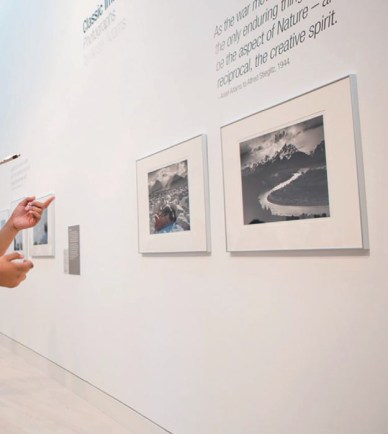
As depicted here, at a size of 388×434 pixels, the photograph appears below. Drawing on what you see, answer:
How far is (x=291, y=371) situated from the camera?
2.77 metres

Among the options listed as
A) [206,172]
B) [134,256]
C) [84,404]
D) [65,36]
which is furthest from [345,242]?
[65,36]

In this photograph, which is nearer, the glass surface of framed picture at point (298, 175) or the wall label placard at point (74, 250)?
the glass surface of framed picture at point (298, 175)

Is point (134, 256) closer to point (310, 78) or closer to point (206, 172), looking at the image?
point (206, 172)

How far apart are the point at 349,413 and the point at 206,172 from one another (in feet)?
6.55

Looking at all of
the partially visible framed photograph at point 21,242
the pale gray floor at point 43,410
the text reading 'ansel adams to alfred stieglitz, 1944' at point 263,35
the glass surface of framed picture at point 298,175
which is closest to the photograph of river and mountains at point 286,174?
the glass surface of framed picture at point 298,175

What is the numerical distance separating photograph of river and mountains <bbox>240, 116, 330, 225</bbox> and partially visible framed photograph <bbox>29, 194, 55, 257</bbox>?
4161mm

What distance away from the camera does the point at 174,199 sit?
382 centimetres

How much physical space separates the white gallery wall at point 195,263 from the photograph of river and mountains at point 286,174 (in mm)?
222

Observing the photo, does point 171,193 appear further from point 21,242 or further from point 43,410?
point 21,242

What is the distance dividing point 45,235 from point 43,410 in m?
2.63

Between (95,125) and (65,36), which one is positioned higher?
(65,36)

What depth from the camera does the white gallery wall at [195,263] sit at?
2.38 meters

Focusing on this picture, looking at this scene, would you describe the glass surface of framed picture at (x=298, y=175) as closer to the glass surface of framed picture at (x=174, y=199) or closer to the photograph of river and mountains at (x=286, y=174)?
the photograph of river and mountains at (x=286, y=174)

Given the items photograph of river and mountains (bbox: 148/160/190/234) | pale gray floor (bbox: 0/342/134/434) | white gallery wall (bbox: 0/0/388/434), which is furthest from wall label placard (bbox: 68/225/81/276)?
photograph of river and mountains (bbox: 148/160/190/234)
